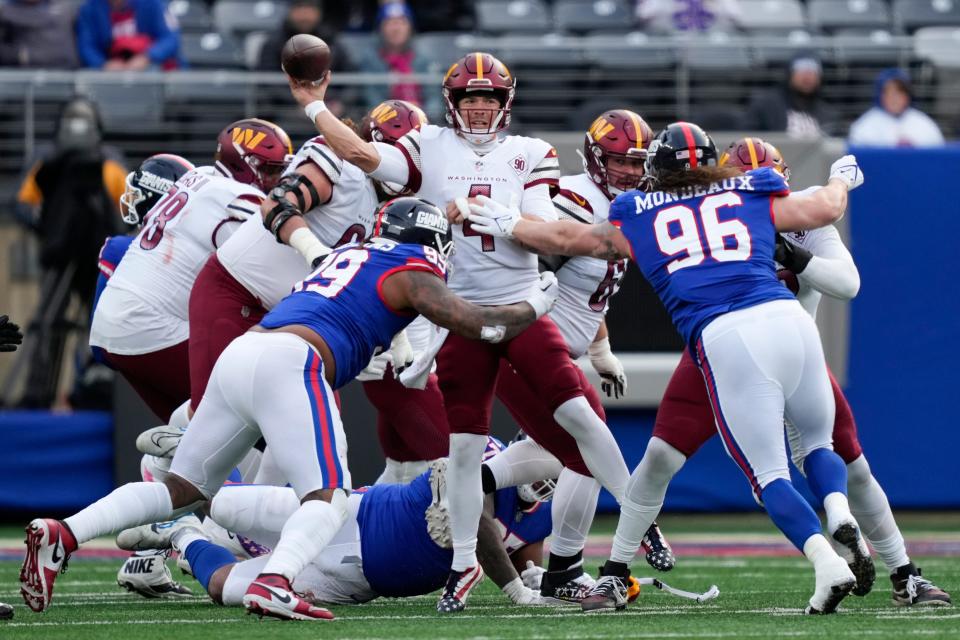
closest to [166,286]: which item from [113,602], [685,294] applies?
[113,602]

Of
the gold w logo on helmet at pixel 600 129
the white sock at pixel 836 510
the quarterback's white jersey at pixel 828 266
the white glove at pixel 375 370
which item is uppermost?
the gold w logo on helmet at pixel 600 129

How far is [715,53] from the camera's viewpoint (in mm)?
12062

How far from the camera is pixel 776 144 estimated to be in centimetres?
995

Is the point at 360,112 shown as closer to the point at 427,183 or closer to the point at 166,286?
the point at 166,286

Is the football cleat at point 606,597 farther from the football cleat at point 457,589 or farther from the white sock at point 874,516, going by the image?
the white sock at point 874,516

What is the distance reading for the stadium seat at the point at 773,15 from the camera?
13.2 m

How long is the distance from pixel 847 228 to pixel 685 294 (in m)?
4.98

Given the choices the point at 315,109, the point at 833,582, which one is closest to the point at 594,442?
the point at 833,582

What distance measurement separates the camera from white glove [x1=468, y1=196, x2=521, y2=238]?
5.84 metres

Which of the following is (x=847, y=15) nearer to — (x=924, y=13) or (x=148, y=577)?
(x=924, y=13)

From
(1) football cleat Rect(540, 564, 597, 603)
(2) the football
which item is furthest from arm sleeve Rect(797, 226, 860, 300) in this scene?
(2) the football

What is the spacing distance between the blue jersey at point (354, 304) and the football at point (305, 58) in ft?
3.32

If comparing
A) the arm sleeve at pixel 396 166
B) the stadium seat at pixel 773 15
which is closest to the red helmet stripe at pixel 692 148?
the arm sleeve at pixel 396 166

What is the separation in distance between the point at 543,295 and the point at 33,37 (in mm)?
7001
